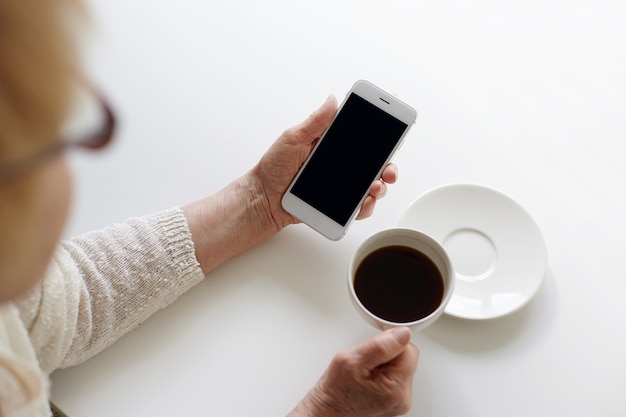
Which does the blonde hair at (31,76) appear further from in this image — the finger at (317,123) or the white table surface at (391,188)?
the finger at (317,123)

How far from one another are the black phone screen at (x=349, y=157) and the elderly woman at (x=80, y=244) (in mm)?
21

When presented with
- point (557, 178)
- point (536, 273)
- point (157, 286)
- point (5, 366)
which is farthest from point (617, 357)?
point (5, 366)

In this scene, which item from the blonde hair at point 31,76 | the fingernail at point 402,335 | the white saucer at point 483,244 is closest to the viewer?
the blonde hair at point 31,76

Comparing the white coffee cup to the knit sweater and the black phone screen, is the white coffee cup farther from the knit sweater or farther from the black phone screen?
the knit sweater

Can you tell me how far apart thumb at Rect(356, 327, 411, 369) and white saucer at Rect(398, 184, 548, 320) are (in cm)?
12

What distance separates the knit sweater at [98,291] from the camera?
2.60ft

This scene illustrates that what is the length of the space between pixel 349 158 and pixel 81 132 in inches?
19.6

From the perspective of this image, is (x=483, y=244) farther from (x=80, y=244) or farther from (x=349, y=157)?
(x=80, y=244)

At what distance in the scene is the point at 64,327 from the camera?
820 mm

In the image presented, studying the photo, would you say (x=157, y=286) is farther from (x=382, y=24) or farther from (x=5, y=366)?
(x=382, y=24)

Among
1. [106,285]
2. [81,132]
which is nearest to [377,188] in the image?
[106,285]

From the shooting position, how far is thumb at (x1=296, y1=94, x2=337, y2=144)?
922 mm

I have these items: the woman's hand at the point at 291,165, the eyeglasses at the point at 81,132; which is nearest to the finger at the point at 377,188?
the woman's hand at the point at 291,165

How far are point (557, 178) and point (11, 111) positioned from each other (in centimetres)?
77
